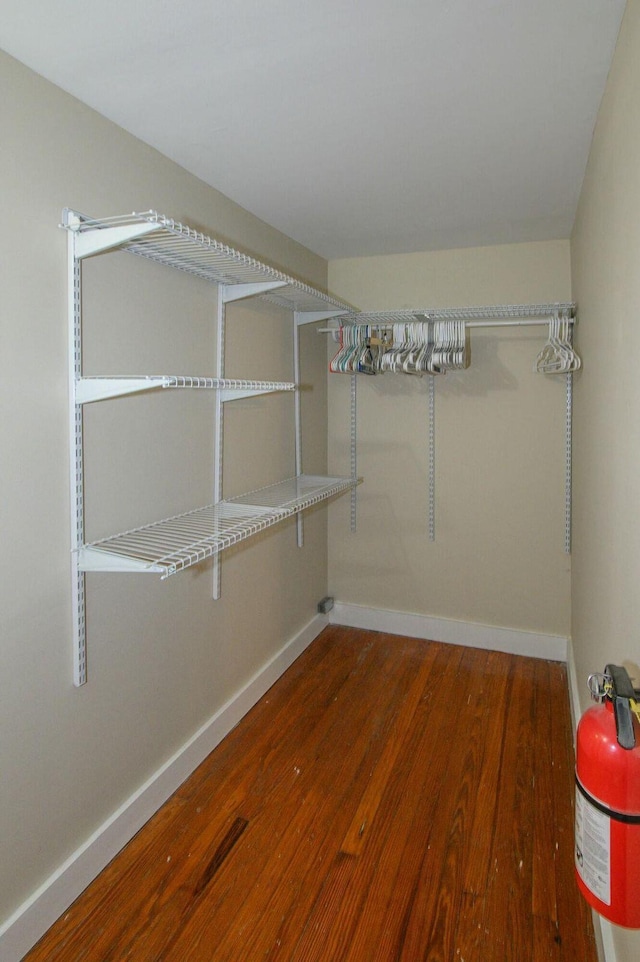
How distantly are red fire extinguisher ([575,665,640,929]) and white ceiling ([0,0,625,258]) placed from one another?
1.43 meters

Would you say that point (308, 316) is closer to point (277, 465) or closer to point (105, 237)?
point (277, 465)

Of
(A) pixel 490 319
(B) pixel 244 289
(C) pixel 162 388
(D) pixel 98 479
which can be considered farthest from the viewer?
(A) pixel 490 319

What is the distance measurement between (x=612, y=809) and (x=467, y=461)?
2439 mm

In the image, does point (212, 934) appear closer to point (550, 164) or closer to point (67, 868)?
point (67, 868)

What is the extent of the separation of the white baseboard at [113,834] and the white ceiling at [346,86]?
2.16m

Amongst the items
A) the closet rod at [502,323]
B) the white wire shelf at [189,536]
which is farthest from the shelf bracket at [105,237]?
the closet rod at [502,323]

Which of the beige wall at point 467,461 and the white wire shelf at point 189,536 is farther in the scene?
the beige wall at point 467,461

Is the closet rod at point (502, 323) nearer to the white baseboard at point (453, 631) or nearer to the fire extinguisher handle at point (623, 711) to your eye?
the white baseboard at point (453, 631)

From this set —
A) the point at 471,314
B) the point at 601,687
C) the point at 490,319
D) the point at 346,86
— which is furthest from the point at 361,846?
the point at 490,319

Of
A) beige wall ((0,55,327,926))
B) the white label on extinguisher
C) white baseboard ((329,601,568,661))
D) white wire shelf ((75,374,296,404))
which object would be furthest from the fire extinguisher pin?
white baseboard ((329,601,568,661))

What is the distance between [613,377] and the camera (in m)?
1.54

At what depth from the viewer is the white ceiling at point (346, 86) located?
125 cm

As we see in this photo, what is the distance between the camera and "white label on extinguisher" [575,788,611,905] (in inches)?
35.0

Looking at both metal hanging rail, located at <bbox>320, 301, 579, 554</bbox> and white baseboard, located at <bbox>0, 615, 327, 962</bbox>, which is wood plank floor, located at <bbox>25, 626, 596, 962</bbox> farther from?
metal hanging rail, located at <bbox>320, 301, 579, 554</bbox>
